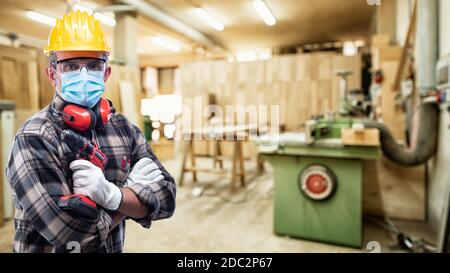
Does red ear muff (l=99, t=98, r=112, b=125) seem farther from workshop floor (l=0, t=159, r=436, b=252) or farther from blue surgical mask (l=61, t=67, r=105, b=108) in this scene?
workshop floor (l=0, t=159, r=436, b=252)

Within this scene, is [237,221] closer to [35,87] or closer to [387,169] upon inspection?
[387,169]

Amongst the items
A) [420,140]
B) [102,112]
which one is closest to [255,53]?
[102,112]

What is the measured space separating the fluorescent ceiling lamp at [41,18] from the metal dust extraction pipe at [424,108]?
189 cm

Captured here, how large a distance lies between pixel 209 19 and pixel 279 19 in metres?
0.18

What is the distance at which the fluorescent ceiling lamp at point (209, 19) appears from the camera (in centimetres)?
72

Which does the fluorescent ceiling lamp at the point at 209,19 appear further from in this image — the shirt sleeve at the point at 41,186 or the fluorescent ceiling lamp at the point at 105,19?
the shirt sleeve at the point at 41,186

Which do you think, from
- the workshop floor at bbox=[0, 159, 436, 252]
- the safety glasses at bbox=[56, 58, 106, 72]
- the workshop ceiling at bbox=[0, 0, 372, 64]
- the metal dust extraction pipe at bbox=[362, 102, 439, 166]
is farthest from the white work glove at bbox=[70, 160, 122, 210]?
the metal dust extraction pipe at bbox=[362, 102, 439, 166]

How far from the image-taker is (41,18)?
57cm

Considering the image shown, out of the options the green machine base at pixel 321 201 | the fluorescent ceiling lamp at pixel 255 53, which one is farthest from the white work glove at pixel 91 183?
the green machine base at pixel 321 201

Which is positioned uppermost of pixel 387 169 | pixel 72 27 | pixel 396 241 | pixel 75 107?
pixel 72 27

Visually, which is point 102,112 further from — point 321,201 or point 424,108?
point 424,108
